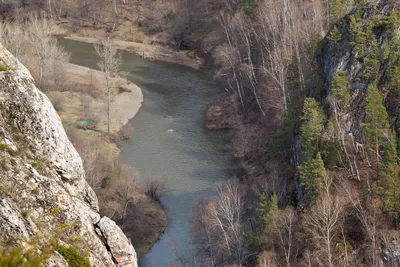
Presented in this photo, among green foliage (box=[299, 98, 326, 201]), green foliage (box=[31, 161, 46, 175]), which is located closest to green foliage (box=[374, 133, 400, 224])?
green foliage (box=[299, 98, 326, 201])

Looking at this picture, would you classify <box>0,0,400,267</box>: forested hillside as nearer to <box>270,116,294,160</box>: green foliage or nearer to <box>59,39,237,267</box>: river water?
<box>270,116,294,160</box>: green foliage

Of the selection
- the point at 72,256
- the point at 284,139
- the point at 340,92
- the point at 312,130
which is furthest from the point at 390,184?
the point at 72,256

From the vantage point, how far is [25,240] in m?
8.33

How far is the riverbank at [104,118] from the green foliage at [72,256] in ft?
82.9

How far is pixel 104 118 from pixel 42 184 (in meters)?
44.0

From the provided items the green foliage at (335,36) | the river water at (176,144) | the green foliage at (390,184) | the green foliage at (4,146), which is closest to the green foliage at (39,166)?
the green foliage at (4,146)

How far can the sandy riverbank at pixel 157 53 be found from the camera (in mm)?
73938

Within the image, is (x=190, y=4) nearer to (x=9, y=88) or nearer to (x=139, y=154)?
(x=139, y=154)

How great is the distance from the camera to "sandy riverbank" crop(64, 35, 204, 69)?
2911 inches

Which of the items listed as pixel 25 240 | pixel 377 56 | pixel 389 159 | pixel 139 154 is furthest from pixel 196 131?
pixel 25 240

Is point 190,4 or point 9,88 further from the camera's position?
point 190,4

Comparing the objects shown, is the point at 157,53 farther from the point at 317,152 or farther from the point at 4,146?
the point at 4,146

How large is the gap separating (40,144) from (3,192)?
2379mm

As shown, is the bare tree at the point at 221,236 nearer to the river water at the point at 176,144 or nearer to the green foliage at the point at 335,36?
the river water at the point at 176,144
